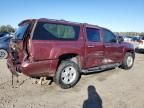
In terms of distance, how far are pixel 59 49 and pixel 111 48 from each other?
278 centimetres

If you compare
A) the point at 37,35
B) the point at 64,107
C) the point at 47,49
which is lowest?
the point at 64,107

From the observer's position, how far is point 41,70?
5.97 metres

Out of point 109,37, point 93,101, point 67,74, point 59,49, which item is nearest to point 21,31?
point 59,49

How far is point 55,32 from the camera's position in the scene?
6273 mm

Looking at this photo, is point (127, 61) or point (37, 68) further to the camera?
point (127, 61)

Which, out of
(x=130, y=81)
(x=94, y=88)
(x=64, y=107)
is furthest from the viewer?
(x=130, y=81)

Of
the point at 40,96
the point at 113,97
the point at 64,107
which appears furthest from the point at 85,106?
the point at 40,96

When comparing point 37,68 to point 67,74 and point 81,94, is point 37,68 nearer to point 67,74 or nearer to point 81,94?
point 67,74

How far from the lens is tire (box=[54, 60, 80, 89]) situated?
6.36 metres

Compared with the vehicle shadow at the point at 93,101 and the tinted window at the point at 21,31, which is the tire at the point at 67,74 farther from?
the tinted window at the point at 21,31

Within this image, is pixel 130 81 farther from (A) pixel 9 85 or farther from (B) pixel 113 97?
(A) pixel 9 85

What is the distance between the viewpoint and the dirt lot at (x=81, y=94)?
529cm

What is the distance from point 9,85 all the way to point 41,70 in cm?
156

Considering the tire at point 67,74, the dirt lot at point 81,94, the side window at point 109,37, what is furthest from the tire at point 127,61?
the tire at point 67,74
